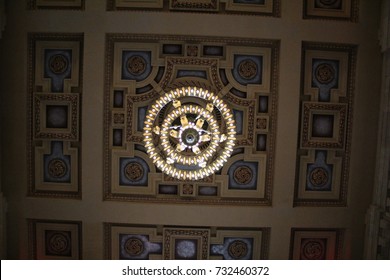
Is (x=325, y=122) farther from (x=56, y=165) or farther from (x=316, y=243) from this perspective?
(x=56, y=165)

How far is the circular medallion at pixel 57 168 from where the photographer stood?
17.2ft

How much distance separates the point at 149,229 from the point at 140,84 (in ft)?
8.29

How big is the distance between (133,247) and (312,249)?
127 inches

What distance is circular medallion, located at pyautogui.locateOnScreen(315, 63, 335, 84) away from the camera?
5.06m

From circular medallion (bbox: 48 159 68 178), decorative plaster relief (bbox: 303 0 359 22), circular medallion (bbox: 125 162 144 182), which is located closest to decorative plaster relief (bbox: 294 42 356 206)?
decorative plaster relief (bbox: 303 0 359 22)

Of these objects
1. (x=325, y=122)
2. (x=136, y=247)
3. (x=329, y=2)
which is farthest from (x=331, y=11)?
(x=136, y=247)

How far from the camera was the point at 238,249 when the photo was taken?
536 centimetres

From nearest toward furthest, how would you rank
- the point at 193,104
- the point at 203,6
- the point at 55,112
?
the point at 203,6 < the point at 193,104 < the point at 55,112

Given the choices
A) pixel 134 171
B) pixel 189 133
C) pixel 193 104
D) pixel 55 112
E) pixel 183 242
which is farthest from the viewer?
pixel 183 242

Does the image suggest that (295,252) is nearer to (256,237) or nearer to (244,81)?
(256,237)

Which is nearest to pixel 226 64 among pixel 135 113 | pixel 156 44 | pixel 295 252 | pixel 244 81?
pixel 244 81

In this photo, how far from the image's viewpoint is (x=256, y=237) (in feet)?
17.4

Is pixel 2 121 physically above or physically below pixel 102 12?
below
